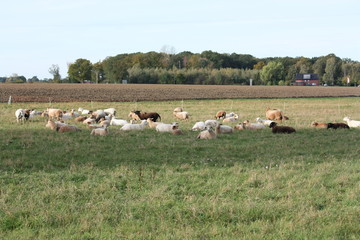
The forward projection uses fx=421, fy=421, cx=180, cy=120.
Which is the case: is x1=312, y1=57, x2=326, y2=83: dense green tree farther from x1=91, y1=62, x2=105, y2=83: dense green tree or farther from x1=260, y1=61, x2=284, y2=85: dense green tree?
x1=91, y1=62, x2=105, y2=83: dense green tree

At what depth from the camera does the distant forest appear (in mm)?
118000

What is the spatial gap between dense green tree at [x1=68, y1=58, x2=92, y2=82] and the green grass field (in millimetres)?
123133

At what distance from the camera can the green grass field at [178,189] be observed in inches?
271

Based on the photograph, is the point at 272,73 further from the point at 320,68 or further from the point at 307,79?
the point at 320,68

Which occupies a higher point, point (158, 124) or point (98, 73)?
point (98, 73)

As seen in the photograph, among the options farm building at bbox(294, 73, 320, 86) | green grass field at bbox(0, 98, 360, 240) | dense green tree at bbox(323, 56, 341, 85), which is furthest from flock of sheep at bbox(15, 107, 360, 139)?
dense green tree at bbox(323, 56, 341, 85)

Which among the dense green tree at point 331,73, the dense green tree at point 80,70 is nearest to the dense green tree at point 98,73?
the dense green tree at point 80,70

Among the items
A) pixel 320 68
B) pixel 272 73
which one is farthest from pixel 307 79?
pixel 272 73

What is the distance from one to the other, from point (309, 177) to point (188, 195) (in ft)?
10.9

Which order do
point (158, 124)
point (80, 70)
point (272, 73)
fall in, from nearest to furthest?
point (158, 124) < point (80, 70) < point (272, 73)

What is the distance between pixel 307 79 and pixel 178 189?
478 feet

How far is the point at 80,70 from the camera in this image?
13550cm

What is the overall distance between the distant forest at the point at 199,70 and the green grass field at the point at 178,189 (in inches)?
3925

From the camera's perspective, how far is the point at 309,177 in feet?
33.8
